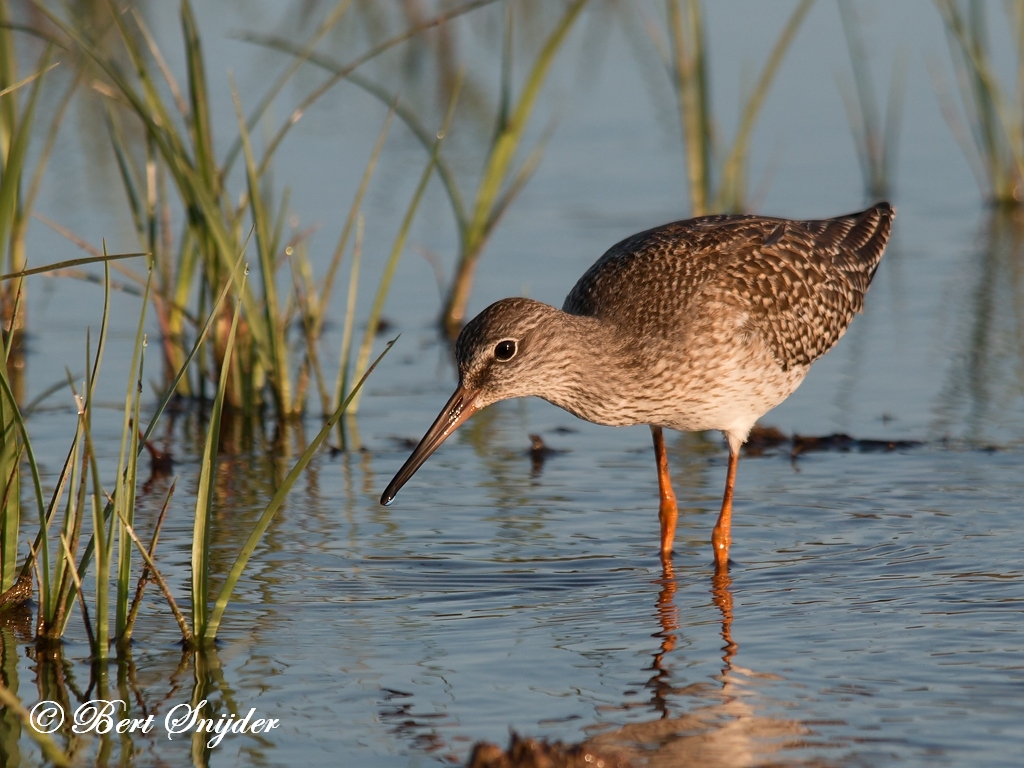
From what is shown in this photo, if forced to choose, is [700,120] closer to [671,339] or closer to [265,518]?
[671,339]

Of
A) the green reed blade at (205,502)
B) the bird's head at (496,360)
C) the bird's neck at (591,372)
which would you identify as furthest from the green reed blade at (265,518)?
the bird's neck at (591,372)

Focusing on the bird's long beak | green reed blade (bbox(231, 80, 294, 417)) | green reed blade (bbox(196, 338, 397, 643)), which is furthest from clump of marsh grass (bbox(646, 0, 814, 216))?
green reed blade (bbox(196, 338, 397, 643))

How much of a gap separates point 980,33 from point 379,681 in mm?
9860

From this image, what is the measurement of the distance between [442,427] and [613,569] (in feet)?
3.68

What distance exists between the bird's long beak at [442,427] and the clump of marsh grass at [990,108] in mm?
7171

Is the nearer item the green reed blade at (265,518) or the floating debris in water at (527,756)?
the floating debris in water at (527,756)

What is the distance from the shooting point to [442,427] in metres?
7.46

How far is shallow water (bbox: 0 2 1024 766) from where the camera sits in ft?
18.3

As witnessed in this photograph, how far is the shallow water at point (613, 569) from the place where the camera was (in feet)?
18.3

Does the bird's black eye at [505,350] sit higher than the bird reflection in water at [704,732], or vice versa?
the bird's black eye at [505,350]

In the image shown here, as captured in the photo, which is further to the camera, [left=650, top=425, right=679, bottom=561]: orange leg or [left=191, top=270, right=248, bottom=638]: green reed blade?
[left=650, top=425, right=679, bottom=561]: orange leg

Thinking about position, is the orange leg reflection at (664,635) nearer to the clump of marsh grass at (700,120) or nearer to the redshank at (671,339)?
the redshank at (671,339)

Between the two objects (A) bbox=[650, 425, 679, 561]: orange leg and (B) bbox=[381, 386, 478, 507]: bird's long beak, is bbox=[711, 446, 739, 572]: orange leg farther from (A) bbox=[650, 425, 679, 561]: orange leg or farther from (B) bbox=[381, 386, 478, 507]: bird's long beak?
(B) bbox=[381, 386, 478, 507]: bird's long beak

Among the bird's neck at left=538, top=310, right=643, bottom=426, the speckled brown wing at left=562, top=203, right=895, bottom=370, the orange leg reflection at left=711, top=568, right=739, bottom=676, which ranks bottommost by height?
the orange leg reflection at left=711, top=568, right=739, bottom=676
